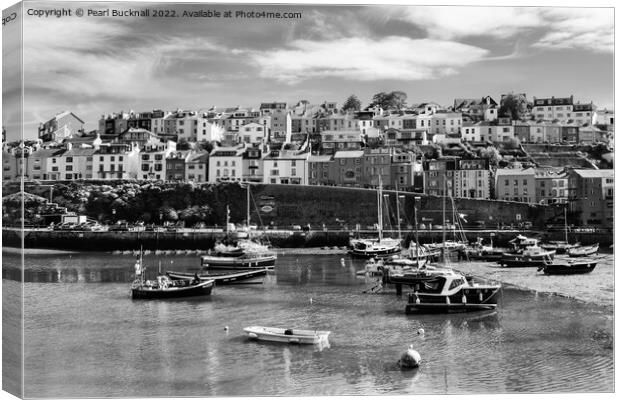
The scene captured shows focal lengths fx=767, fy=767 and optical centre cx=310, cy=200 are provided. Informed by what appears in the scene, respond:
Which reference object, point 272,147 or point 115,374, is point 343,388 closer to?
point 115,374

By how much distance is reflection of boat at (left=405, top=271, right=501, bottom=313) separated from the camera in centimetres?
1269

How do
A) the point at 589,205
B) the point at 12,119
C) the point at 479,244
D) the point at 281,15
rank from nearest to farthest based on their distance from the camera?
the point at 12,119, the point at 281,15, the point at 589,205, the point at 479,244

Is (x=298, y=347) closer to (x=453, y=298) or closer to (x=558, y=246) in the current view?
(x=453, y=298)

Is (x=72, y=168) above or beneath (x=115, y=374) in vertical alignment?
above

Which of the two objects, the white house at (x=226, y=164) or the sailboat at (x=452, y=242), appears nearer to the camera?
the sailboat at (x=452, y=242)

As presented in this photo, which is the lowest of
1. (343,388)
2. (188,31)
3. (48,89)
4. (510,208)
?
(343,388)

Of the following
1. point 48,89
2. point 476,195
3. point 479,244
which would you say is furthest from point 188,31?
point 476,195

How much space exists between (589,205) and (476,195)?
9934 mm

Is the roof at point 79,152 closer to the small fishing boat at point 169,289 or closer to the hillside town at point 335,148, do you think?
the hillside town at point 335,148

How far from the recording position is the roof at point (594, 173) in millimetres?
13211

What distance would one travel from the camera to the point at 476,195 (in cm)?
2534

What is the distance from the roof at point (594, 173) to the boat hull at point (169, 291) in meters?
7.63

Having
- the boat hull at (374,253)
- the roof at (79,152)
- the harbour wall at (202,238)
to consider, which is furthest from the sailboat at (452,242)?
the roof at (79,152)

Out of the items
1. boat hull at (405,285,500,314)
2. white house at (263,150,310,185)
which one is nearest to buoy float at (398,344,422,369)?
boat hull at (405,285,500,314)
